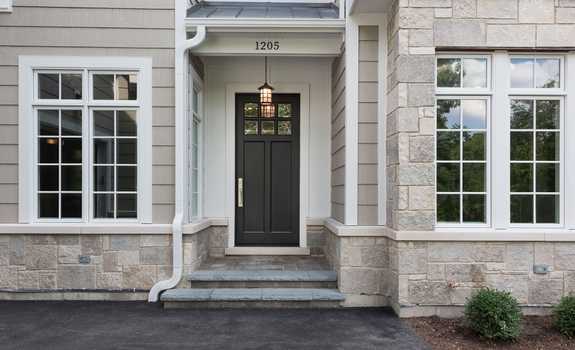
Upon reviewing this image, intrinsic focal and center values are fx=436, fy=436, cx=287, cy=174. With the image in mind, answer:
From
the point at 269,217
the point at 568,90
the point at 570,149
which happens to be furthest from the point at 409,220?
the point at 269,217

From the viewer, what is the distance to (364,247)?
15.5ft

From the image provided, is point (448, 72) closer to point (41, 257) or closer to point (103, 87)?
point (103, 87)

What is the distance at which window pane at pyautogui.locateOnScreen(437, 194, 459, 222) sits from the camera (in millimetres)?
4406

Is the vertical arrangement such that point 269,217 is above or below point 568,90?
below

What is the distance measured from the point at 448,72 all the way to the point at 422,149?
87 centimetres

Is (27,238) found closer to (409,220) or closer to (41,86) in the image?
(41,86)

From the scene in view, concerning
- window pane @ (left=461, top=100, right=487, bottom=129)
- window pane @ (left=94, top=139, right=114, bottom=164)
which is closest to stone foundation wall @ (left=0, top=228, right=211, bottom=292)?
window pane @ (left=94, top=139, right=114, bottom=164)

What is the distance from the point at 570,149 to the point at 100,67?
5069mm

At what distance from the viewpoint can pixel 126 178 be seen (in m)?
5.02

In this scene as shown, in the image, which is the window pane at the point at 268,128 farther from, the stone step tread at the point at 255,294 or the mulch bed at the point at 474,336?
the mulch bed at the point at 474,336

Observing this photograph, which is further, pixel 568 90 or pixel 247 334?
pixel 568 90

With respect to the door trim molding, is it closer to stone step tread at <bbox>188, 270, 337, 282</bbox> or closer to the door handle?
the door handle

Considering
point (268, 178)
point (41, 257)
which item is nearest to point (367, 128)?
point (268, 178)

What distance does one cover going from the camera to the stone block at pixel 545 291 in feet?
14.0
